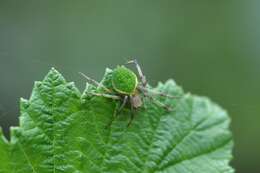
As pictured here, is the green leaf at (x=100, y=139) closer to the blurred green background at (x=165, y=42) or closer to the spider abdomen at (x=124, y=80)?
the spider abdomen at (x=124, y=80)

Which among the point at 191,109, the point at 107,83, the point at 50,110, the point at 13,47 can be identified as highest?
the point at 13,47

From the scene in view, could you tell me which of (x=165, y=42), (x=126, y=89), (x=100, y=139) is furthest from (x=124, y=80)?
(x=165, y=42)

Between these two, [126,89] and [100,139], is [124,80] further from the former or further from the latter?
[100,139]

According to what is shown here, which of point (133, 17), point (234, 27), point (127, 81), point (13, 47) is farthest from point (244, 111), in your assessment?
point (127, 81)

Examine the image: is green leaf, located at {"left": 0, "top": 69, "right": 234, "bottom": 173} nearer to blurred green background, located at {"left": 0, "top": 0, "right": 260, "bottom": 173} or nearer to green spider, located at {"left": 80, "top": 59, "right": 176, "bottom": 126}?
green spider, located at {"left": 80, "top": 59, "right": 176, "bottom": 126}

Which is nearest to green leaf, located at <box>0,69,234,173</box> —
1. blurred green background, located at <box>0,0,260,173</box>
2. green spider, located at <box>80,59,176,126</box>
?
green spider, located at <box>80,59,176,126</box>

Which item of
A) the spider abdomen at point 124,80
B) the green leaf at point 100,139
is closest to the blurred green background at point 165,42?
the green leaf at point 100,139

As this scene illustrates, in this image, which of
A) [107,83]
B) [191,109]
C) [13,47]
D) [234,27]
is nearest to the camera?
[107,83]

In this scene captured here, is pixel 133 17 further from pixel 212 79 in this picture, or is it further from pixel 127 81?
pixel 127 81
